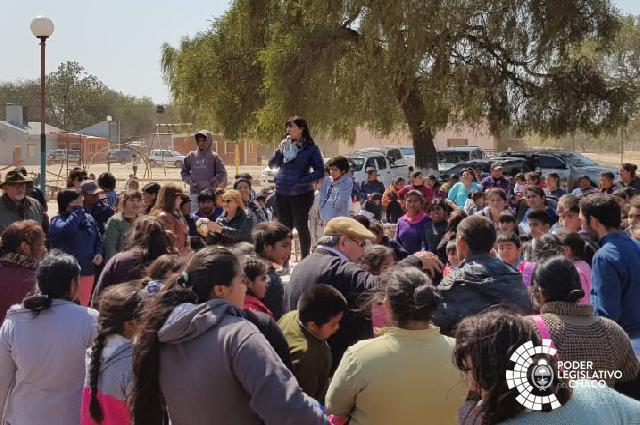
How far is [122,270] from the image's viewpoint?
5402mm

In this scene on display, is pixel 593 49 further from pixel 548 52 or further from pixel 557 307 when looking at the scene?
pixel 557 307

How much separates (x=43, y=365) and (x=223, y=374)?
1439 millimetres

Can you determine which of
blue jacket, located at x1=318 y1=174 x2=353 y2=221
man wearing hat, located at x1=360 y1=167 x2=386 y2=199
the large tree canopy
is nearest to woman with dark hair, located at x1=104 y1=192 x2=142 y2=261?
blue jacket, located at x1=318 y1=174 x2=353 y2=221

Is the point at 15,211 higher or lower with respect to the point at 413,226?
higher

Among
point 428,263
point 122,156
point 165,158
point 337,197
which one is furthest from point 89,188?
point 122,156

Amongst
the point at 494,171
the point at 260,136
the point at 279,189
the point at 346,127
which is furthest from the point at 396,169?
the point at 279,189

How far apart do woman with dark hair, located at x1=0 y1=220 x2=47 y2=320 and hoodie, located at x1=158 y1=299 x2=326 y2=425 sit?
237cm

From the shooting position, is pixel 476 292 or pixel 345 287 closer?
pixel 476 292

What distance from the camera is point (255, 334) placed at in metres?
2.95

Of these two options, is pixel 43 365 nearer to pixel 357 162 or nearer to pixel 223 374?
pixel 223 374

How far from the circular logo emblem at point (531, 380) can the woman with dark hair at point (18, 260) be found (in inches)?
141

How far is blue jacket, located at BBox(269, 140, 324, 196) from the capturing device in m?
9.05

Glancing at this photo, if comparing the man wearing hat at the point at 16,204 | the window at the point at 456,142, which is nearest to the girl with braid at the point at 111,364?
the man wearing hat at the point at 16,204

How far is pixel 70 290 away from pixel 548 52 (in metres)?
23.0
